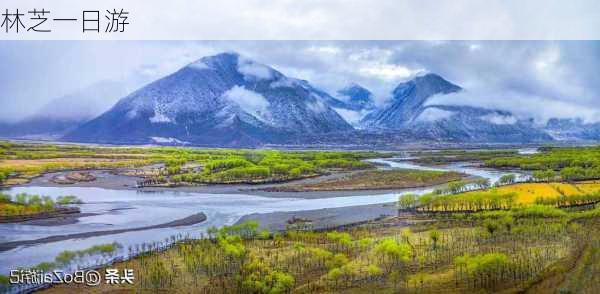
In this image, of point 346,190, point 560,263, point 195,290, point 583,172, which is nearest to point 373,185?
point 346,190

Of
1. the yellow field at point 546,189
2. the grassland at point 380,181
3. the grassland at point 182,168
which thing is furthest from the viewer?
the grassland at point 182,168

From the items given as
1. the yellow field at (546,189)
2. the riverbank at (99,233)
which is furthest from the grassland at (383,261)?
the yellow field at (546,189)

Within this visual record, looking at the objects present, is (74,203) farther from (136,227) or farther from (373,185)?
(373,185)

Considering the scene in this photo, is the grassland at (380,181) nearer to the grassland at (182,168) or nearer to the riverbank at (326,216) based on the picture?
the grassland at (182,168)

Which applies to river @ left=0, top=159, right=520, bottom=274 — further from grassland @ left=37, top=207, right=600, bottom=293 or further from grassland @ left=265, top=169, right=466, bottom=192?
grassland @ left=37, top=207, right=600, bottom=293

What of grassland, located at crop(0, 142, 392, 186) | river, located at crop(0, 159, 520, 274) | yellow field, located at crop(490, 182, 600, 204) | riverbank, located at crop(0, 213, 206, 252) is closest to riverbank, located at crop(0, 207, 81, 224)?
river, located at crop(0, 159, 520, 274)

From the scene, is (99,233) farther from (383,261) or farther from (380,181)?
(380,181)
